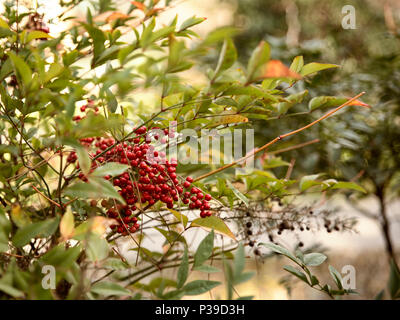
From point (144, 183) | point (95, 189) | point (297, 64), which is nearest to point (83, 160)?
point (95, 189)

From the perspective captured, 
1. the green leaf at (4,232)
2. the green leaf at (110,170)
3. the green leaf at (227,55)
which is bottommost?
the green leaf at (4,232)

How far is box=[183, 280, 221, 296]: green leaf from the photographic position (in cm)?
28

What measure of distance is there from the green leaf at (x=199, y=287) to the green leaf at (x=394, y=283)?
0.14 metres

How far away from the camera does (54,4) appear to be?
0.57 m

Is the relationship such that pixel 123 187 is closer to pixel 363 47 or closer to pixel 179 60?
pixel 179 60

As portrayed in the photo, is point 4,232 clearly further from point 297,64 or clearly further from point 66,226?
point 297,64

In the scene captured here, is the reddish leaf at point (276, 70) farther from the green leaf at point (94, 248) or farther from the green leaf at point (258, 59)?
the green leaf at point (94, 248)

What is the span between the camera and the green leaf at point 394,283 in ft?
0.94

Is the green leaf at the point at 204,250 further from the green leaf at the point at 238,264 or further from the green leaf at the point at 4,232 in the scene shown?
the green leaf at the point at 4,232

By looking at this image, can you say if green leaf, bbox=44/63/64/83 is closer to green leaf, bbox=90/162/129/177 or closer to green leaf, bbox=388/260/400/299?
green leaf, bbox=90/162/129/177

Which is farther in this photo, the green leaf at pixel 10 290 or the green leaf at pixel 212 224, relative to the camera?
the green leaf at pixel 212 224

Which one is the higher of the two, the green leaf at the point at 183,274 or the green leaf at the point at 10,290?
the green leaf at the point at 183,274

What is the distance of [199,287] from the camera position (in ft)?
0.93

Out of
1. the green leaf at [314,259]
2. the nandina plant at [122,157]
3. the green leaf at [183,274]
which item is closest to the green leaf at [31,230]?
the nandina plant at [122,157]
